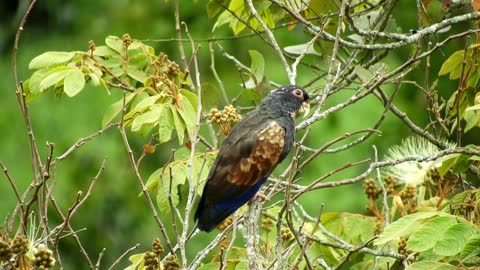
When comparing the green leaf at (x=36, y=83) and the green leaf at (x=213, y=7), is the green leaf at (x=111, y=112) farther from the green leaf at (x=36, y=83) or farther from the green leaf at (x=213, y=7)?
the green leaf at (x=213, y=7)

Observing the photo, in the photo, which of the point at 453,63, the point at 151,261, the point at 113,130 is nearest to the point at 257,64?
the point at 453,63

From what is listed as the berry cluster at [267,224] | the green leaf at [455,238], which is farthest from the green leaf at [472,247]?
the berry cluster at [267,224]

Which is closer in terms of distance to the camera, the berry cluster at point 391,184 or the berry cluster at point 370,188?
the berry cluster at point 370,188

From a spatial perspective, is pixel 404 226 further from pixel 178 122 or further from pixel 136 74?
pixel 136 74

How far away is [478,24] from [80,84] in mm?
1714

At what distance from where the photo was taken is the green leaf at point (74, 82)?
418cm

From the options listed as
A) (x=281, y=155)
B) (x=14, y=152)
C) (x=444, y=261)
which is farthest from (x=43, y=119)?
(x=444, y=261)

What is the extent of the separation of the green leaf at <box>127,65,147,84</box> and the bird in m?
0.48

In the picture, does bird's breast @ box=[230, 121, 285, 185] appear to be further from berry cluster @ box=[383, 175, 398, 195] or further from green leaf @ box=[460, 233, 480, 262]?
green leaf @ box=[460, 233, 480, 262]

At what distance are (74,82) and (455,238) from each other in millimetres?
1655

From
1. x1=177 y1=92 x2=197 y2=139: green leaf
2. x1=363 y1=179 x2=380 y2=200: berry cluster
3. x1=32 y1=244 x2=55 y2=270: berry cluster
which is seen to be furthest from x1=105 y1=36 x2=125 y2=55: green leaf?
x1=32 y1=244 x2=55 y2=270: berry cluster

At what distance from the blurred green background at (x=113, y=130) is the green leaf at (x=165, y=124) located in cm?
490

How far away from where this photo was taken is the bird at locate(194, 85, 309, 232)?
443cm

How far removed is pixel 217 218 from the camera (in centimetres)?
441
